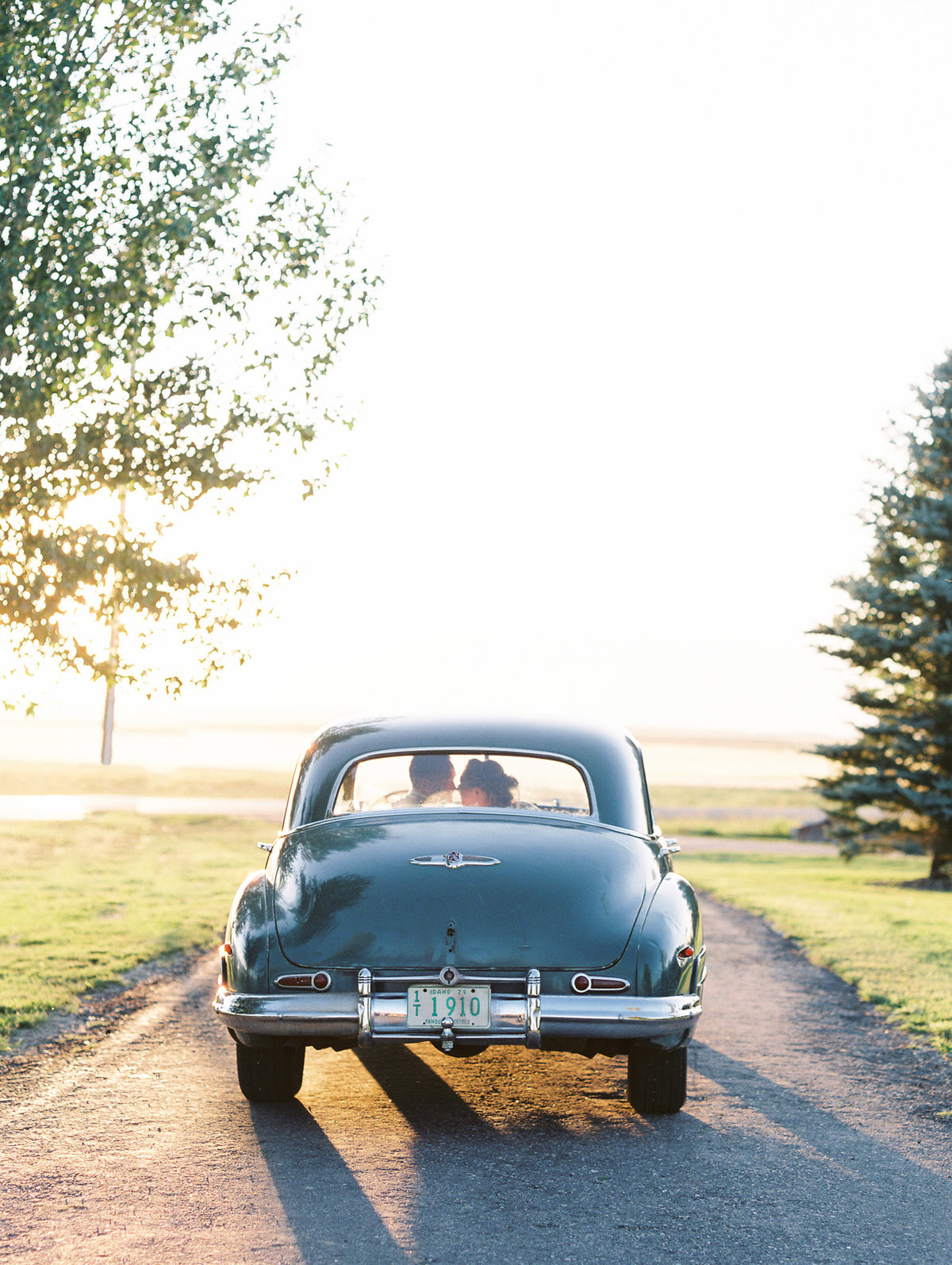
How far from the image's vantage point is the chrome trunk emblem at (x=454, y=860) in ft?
17.3

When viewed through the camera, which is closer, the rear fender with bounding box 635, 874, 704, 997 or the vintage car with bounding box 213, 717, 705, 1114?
the vintage car with bounding box 213, 717, 705, 1114

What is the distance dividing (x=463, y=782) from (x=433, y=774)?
15cm

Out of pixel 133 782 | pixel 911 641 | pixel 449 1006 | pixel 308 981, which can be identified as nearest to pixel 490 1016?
pixel 449 1006

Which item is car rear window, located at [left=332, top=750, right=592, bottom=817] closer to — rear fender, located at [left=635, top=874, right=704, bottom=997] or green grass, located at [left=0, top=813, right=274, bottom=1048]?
rear fender, located at [left=635, top=874, right=704, bottom=997]

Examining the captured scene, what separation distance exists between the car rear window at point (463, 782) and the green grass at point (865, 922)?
3.02m

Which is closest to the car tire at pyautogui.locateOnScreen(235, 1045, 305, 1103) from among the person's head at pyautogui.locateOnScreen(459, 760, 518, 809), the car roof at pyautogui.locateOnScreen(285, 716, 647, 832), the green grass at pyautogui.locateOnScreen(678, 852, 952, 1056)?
the car roof at pyautogui.locateOnScreen(285, 716, 647, 832)

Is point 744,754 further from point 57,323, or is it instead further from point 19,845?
point 57,323

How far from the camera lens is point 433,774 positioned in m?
6.25

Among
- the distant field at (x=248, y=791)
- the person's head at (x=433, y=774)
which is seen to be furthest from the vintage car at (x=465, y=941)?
the distant field at (x=248, y=791)

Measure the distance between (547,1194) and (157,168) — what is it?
24.0ft

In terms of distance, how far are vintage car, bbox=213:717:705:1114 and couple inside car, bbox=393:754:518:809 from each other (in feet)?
0.68

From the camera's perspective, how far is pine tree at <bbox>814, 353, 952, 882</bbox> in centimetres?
2119

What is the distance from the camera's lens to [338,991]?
199 inches

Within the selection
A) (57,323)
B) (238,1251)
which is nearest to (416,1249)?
(238,1251)
